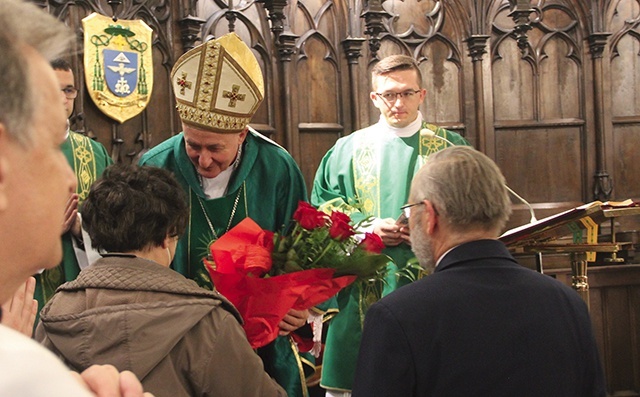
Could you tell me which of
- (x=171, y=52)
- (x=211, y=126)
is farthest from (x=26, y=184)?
(x=171, y=52)

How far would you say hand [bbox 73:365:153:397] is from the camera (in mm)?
1042

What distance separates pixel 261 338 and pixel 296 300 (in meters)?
0.16

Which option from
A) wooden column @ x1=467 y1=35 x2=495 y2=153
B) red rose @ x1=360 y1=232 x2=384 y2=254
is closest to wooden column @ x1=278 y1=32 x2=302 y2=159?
wooden column @ x1=467 y1=35 x2=495 y2=153

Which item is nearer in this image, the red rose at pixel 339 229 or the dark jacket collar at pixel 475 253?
the dark jacket collar at pixel 475 253

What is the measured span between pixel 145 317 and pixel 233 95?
1.50m

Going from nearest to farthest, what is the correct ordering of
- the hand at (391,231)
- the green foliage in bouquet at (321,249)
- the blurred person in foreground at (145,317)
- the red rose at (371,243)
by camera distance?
the blurred person in foreground at (145,317), the green foliage in bouquet at (321,249), the red rose at (371,243), the hand at (391,231)

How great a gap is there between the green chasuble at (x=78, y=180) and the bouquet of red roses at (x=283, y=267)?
976mm

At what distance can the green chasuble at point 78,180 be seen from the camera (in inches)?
141

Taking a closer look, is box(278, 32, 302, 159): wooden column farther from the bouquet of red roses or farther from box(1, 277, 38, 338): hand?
box(1, 277, 38, 338): hand

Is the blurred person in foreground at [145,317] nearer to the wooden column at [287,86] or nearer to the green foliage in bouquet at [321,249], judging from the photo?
the green foliage in bouquet at [321,249]

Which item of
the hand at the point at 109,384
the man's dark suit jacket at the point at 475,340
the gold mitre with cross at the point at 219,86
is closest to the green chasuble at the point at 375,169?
the gold mitre with cross at the point at 219,86

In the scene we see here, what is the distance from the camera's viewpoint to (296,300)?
8.74ft

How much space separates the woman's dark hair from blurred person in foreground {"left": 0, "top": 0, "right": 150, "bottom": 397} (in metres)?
1.25

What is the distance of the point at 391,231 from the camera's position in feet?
13.1
